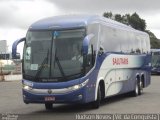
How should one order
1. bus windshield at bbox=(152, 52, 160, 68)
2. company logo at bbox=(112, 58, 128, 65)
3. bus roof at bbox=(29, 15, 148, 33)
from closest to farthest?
bus roof at bbox=(29, 15, 148, 33)
company logo at bbox=(112, 58, 128, 65)
bus windshield at bbox=(152, 52, 160, 68)

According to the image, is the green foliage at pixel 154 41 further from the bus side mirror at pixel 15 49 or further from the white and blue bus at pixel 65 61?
the bus side mirror at pixel 15 49

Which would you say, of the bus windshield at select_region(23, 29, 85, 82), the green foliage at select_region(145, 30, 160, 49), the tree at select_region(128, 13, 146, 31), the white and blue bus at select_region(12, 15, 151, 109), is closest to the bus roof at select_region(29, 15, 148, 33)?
the white and blue bus at select_region(12, 15, 151, 109)

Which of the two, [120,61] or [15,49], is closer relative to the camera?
[15,49]

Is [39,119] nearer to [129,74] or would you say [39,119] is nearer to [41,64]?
[41,64]

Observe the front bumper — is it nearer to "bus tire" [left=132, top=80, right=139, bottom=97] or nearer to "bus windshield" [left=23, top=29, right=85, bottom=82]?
"bus windshield" [left=23, top=29, right=85, bottom=82]

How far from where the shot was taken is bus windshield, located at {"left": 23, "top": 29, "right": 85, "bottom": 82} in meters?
17.1

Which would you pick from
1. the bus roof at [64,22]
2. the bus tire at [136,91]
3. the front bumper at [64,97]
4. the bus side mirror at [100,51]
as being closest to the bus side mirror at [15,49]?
the bus roof at [64,22]

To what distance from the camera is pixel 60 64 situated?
17.1 meters

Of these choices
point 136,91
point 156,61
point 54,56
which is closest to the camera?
point 54,56

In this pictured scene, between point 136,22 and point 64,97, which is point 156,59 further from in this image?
point 136,22

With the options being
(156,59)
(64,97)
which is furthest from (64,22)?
(156,59)

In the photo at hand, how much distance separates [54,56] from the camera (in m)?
17.2

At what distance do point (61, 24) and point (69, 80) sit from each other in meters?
2.03

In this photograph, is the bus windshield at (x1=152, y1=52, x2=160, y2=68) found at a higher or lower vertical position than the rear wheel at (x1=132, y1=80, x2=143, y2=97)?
higher
